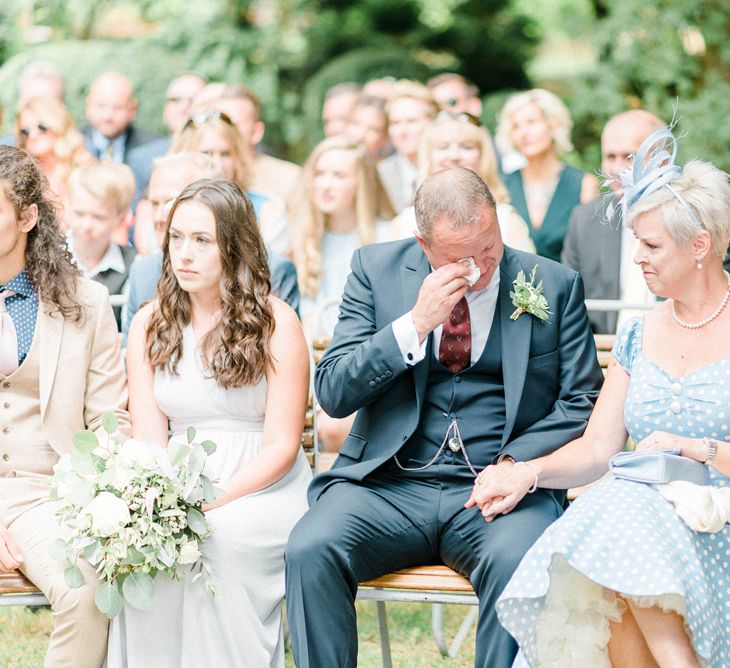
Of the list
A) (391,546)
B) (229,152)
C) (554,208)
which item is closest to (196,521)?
(391,546)

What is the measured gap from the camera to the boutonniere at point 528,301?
427 cm

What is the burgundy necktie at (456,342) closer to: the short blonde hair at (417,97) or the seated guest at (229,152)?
the seated guest at (229,152)

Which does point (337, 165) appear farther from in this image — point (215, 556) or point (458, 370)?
point (215, 556)

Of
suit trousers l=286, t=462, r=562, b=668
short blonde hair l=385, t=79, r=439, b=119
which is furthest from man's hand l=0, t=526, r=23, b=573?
short blonde hair l=385, t=79, r=439, b=119

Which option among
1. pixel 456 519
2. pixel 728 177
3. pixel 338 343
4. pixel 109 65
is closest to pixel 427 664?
pixel 456 519

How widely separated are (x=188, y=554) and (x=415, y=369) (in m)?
1.00

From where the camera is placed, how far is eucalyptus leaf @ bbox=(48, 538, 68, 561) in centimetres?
387

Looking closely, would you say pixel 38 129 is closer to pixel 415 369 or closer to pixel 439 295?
pixel 415 369

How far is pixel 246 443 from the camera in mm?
4480

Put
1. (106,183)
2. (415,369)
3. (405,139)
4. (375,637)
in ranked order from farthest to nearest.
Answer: (405,139)
(106,183)
(375,637)
(415,369)

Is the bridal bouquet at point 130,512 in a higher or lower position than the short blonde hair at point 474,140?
lower

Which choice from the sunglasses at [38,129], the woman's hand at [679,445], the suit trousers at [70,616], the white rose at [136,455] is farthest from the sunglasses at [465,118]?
the suit trousers at [70,616]

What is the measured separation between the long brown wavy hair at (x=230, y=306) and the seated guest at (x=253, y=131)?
10.5ft

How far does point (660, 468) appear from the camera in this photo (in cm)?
368
